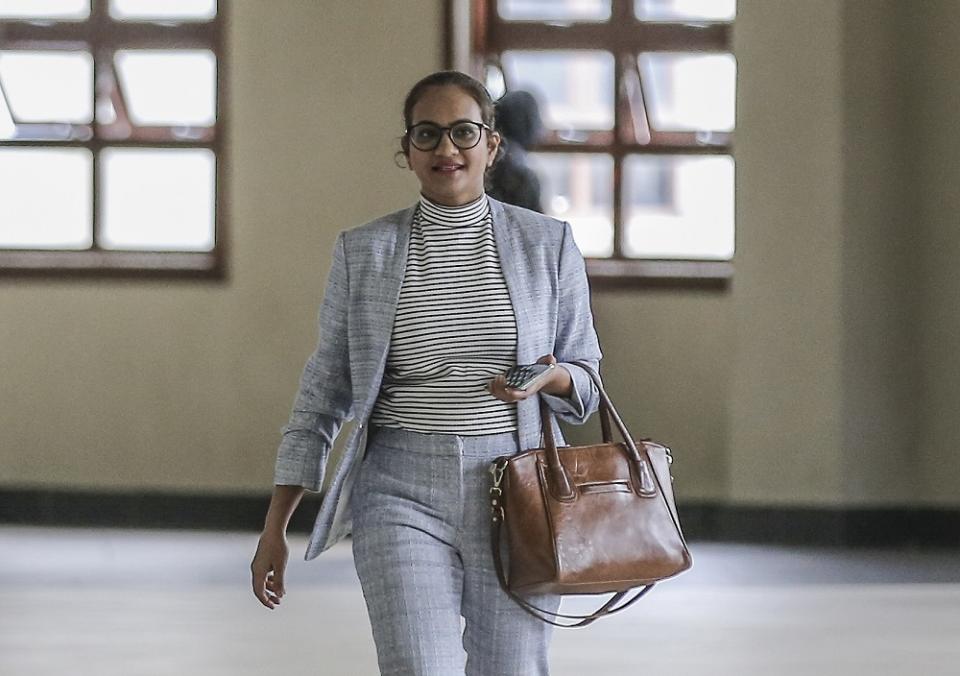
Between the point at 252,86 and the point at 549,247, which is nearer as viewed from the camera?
the point at 549,247

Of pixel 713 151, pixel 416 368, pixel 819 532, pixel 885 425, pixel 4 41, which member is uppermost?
pixel 4 41

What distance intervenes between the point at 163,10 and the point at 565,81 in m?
1.86

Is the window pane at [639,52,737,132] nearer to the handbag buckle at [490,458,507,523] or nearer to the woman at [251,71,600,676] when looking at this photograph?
the woman at [251,71,600,676]

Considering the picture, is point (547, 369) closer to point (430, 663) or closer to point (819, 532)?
point (430, 663)

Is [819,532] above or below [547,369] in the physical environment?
below

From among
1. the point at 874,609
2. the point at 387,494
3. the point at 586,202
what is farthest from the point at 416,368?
the point at 586,202

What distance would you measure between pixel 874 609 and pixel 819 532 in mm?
1519

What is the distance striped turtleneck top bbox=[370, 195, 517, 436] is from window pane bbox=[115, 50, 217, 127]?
5.41 m

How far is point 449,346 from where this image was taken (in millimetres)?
2307

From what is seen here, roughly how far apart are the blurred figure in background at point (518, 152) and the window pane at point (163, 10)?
174 cm

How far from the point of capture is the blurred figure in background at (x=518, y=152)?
6.36m

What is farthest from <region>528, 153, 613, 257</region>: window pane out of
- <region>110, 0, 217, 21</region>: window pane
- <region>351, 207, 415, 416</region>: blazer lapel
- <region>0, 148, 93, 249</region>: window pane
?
<region>351, 207, 415, 416</region>: blazer lapel

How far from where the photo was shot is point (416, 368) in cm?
232

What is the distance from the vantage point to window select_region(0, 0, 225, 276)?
7578 mm
